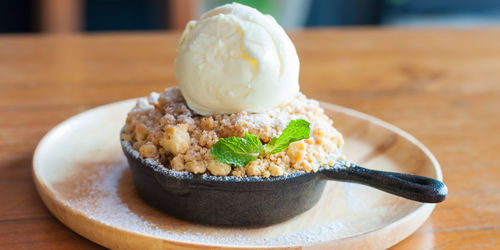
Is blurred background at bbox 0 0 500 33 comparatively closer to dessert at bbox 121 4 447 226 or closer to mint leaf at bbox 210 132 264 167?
dessert at bbox 121 4 447 226

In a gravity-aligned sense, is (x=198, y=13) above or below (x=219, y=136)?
below

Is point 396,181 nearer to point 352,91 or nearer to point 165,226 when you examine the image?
point 165,226

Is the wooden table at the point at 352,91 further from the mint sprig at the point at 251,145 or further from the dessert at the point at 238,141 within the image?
the mint sprig at the point at 251,145

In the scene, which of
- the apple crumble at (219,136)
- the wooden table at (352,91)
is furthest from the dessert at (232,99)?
the wooden table at (352,91)

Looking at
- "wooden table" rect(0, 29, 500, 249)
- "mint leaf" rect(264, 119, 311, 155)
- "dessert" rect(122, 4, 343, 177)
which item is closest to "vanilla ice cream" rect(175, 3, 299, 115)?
"dessert" rect(122, 4, 343, 177)

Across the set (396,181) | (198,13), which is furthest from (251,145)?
(198,13)

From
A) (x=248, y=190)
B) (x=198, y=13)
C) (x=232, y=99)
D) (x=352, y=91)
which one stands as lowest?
(x=198, y=13)

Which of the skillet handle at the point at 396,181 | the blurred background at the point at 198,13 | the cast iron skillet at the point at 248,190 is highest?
the skillet handle at the point at 396,181

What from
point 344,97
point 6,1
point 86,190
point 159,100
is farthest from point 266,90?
point 6,1
